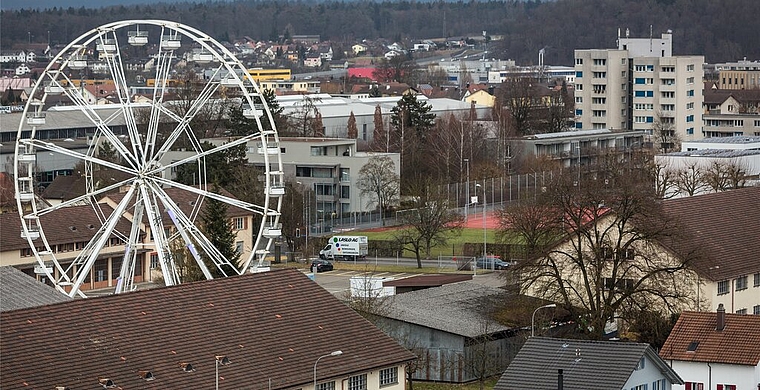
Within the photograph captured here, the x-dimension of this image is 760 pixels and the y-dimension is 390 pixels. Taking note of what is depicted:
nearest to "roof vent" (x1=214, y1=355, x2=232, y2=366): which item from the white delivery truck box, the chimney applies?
the chimney

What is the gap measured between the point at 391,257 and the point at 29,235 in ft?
90.7

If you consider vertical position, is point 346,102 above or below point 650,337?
above

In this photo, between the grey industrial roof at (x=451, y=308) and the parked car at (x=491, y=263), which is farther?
the parked car at (x=491, y=263)

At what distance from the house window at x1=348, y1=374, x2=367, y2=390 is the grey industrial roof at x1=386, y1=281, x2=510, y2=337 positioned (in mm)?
10073

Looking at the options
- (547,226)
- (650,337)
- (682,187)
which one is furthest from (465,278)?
(682,187)

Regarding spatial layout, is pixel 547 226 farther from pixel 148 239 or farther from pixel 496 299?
pixel 148 239

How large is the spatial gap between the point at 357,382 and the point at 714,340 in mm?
11125

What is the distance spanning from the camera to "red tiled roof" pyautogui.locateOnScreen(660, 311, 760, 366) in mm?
41722

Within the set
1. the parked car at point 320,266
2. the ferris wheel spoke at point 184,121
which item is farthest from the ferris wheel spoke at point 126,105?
the parked car at point 320,266

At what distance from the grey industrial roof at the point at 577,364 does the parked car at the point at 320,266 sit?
3109 centimetres

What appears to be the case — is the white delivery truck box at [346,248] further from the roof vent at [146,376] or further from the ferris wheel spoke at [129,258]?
the roof vent at [146,376]

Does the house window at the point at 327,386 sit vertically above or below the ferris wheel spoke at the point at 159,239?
below

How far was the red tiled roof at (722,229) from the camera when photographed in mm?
51438

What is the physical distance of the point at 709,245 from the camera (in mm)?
52906
